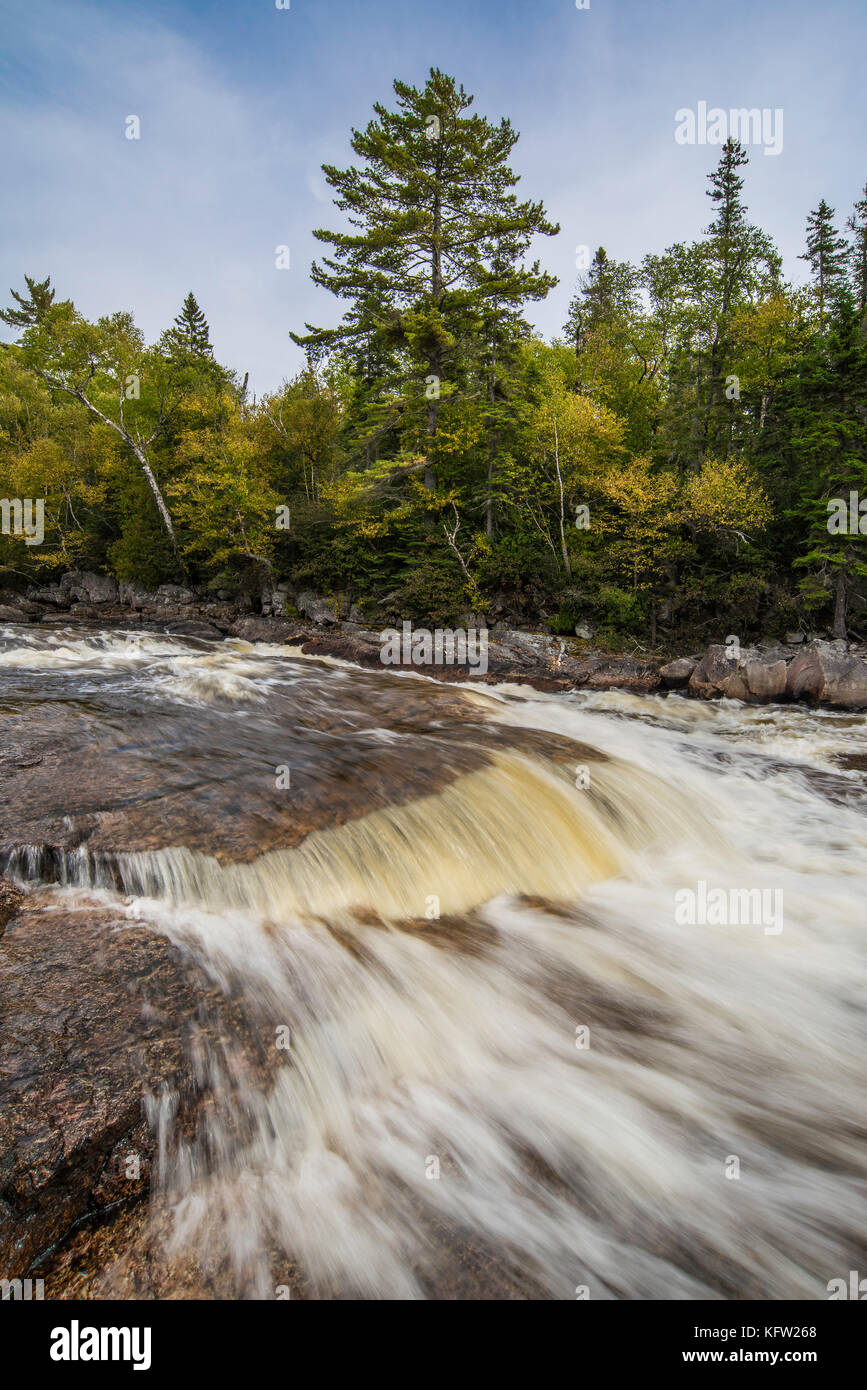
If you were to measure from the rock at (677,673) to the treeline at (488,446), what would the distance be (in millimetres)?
3893

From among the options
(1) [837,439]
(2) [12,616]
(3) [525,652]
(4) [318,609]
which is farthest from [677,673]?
(2) [12,616]

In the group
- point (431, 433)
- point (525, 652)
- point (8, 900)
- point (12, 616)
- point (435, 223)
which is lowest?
point (8, 900)

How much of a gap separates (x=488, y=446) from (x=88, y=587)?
20.3 metres

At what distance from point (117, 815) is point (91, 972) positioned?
1.52 metres

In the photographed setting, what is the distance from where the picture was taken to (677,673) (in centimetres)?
1412

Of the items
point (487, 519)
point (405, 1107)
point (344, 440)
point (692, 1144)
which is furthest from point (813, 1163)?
point (344, 440)

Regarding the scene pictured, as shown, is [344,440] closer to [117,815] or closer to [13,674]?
[13,674]

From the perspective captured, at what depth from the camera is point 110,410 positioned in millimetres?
29047

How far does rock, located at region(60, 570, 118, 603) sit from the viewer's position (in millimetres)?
27094

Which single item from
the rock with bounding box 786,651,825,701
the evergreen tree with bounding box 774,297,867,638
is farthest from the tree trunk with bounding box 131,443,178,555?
the rock with bounding box 786,651,825,701

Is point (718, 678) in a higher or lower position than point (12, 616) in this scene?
lower

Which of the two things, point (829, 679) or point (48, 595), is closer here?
point (829, 679)

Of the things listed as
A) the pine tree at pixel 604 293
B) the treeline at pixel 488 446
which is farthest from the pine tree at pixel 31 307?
the pine tree at pixel 604 293

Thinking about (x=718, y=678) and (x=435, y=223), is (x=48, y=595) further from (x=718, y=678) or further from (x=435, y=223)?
(x=718, y=678)
